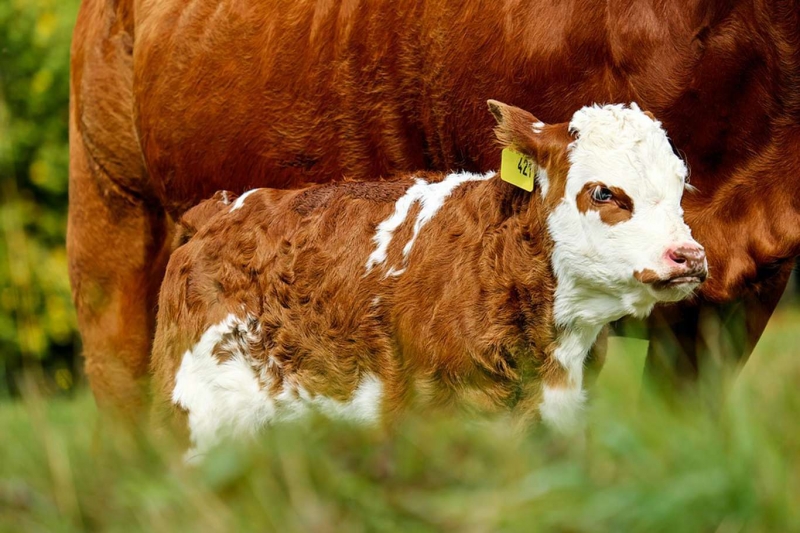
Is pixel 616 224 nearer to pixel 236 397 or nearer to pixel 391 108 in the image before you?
pixel 236 397

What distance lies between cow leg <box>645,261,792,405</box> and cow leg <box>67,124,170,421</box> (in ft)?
8.61

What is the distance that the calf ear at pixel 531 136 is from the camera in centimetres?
355

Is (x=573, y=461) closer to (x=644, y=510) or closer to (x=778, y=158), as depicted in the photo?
(x=644, y=510)

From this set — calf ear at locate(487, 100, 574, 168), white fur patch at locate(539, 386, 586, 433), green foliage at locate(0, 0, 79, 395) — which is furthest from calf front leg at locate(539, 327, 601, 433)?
green foliage at locate(0, 0, 79, 395)

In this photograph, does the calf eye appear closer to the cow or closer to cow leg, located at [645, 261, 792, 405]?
the cow

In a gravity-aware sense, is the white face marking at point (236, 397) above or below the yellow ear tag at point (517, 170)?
below

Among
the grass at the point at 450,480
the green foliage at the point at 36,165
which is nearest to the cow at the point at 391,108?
the grass at the point at 450,480

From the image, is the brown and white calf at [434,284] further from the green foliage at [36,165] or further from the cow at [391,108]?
the green foliage at [36,165]

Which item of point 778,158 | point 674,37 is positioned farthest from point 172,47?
point 778,158

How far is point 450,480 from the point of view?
9.52 feet

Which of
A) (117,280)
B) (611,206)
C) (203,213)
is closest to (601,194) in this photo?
(611,206)

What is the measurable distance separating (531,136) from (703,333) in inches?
45.5

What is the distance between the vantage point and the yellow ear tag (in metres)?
3.57

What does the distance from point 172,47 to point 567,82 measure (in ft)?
7.04
